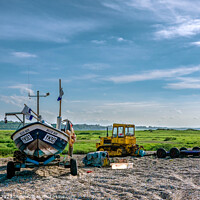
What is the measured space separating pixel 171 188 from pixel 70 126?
7.41m

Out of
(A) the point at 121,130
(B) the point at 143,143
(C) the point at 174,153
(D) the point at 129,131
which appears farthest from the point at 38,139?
(B) the point at 143,143

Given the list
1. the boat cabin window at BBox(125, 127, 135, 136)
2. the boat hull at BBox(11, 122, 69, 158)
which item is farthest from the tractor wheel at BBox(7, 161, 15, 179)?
the boat cabin window at BBox(125, 127, 135, 136)

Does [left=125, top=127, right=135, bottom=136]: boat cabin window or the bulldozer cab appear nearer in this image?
the bulldozer cab

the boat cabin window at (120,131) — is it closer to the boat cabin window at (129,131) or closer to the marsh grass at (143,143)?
the boat cabin window at (129,131)

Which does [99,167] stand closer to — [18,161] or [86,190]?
[18,161]

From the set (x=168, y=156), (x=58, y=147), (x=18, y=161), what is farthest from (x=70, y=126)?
(x=168, y=156)

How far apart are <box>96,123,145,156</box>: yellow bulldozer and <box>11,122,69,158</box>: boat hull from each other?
9217mm

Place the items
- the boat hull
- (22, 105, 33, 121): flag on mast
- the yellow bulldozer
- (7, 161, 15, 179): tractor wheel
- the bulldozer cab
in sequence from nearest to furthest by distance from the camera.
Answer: the boat hull
(7, 161, 15, 179): tractor wheel
(22, 105, 33, 121): flag on mast
the yellow bulldozer
the bulldozer cab

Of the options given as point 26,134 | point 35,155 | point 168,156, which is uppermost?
point 26,134

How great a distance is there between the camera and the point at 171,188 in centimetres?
1026

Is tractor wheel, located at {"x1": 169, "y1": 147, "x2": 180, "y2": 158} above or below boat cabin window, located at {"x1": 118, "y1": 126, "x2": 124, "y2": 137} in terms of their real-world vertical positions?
below

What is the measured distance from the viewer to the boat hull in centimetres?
1248

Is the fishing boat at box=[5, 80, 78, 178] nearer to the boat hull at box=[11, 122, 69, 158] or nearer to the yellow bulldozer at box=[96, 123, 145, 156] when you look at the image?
the boat hull at box=[11, 122, 69, 158]

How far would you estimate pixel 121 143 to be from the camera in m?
21.9
